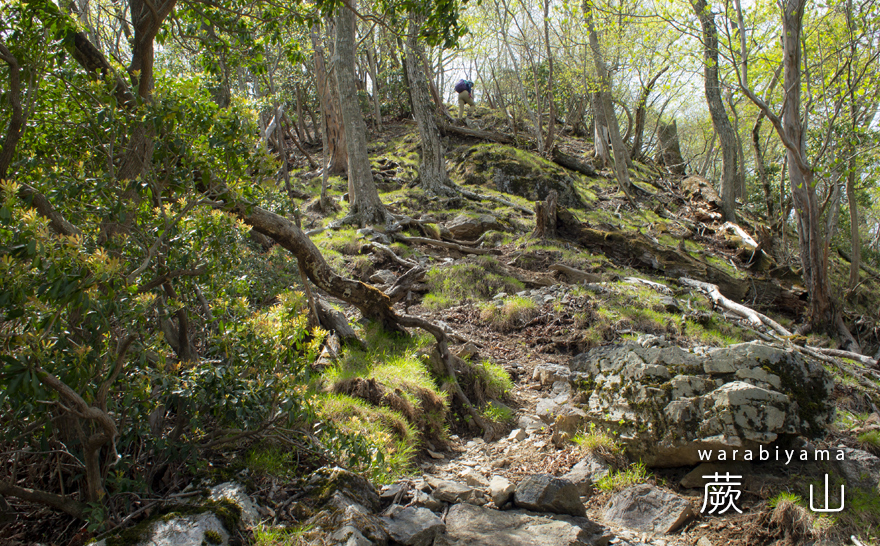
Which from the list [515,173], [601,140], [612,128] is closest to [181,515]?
[515,173]

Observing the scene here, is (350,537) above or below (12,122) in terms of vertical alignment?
below

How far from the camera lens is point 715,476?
4.24 metres

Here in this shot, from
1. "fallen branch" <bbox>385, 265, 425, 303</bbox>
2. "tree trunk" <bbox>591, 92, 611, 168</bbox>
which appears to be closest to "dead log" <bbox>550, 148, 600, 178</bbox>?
"tree trunk" <bbox>591, 92, 611, 168</bbox>

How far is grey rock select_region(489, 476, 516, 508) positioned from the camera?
3866 mm

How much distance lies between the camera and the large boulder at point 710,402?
4234mm

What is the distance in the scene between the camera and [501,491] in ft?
12.8

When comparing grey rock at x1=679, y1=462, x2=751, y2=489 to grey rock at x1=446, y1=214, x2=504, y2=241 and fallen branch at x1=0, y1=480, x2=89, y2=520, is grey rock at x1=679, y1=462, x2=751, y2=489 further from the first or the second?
grey rock at x1=446, y1=214, x2=504, y2=241

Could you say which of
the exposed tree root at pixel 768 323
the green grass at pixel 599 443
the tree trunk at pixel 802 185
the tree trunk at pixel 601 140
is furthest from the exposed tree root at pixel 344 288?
the tree trunk at pixel 601 140

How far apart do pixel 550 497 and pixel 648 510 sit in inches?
36.8

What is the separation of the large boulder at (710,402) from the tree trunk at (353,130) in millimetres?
7543

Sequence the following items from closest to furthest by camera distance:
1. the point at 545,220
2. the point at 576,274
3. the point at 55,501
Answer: the point at 55,501 → the point at 576,274 → the point at 545,220

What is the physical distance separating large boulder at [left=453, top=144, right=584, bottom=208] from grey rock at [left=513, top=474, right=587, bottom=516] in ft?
40.6

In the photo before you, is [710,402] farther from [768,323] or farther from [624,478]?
[768,323]

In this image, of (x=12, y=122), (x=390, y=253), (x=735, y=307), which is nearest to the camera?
(x=12, y=122)
